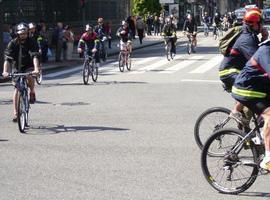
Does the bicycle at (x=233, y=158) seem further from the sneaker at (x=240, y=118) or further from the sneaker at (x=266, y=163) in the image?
the sneaker at (x=240, y=118)

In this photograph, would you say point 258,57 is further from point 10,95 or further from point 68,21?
point 68,21

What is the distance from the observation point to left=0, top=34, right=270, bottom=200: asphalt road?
7176 mm

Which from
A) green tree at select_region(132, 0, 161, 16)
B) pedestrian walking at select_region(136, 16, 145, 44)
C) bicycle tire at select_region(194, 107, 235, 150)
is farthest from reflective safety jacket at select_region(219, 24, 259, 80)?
green tree at select_region(132, 0, 161, 16)

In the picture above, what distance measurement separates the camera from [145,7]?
59750 mm

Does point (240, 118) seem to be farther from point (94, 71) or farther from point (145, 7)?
point (145, 7)

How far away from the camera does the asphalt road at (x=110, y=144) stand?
7176 millimetres

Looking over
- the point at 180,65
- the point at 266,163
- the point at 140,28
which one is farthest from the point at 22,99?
the point at 140,28

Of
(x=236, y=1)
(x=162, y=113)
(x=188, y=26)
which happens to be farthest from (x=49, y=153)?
(x=236, y=1)

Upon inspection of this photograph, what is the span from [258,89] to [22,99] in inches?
216

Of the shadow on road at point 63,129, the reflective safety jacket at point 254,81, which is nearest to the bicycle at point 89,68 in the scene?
the shadow on road at point 63,129

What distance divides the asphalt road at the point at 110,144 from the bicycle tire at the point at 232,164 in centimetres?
12

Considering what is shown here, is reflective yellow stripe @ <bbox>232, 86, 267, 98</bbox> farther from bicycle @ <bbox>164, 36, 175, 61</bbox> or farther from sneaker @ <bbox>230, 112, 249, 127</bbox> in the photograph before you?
bicycle @ <bbox>164, 36, 175, 61</bbox>

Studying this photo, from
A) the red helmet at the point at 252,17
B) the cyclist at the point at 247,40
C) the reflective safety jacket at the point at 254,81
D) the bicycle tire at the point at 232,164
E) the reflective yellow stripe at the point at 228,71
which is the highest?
the red helmet at the point at 252,17

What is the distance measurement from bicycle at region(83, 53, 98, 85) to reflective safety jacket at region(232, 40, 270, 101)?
41.6 feet
